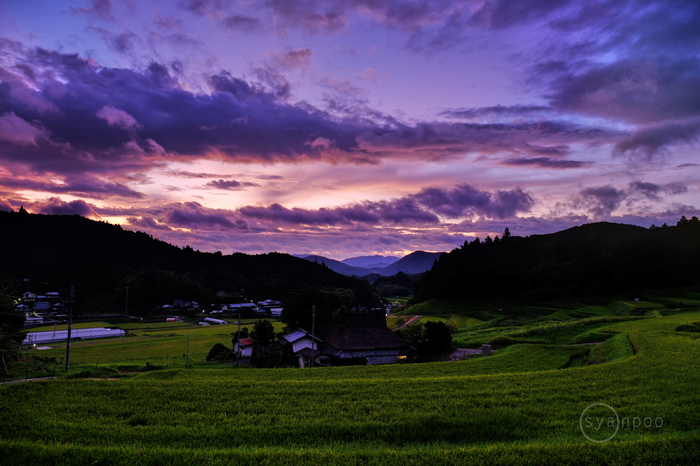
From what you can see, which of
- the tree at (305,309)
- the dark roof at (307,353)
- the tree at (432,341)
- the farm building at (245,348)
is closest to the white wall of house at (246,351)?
the farm building at (245,348)

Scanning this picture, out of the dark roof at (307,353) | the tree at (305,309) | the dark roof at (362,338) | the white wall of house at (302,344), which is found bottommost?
the dark roof at (307,353)

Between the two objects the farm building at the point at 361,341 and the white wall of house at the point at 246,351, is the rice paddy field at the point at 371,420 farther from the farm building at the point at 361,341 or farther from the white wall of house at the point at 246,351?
the white wall of house at the point at 246,351

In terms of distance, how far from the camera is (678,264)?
6850 centimetres

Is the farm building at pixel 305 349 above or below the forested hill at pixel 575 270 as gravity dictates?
below

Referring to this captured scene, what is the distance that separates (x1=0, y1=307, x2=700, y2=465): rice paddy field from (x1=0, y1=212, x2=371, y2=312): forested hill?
8858cm

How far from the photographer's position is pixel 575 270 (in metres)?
76.4

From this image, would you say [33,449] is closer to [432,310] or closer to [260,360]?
[260,360]

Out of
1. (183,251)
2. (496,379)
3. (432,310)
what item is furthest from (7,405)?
(183,251)

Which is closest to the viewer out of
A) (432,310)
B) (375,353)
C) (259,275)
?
(375,353)

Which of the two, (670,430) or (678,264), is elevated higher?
(678,264)

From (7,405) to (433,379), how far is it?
14.7 metres

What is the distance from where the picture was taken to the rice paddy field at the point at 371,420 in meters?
7.49

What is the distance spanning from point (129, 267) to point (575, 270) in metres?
137

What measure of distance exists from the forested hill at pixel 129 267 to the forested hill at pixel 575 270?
1897 inches
